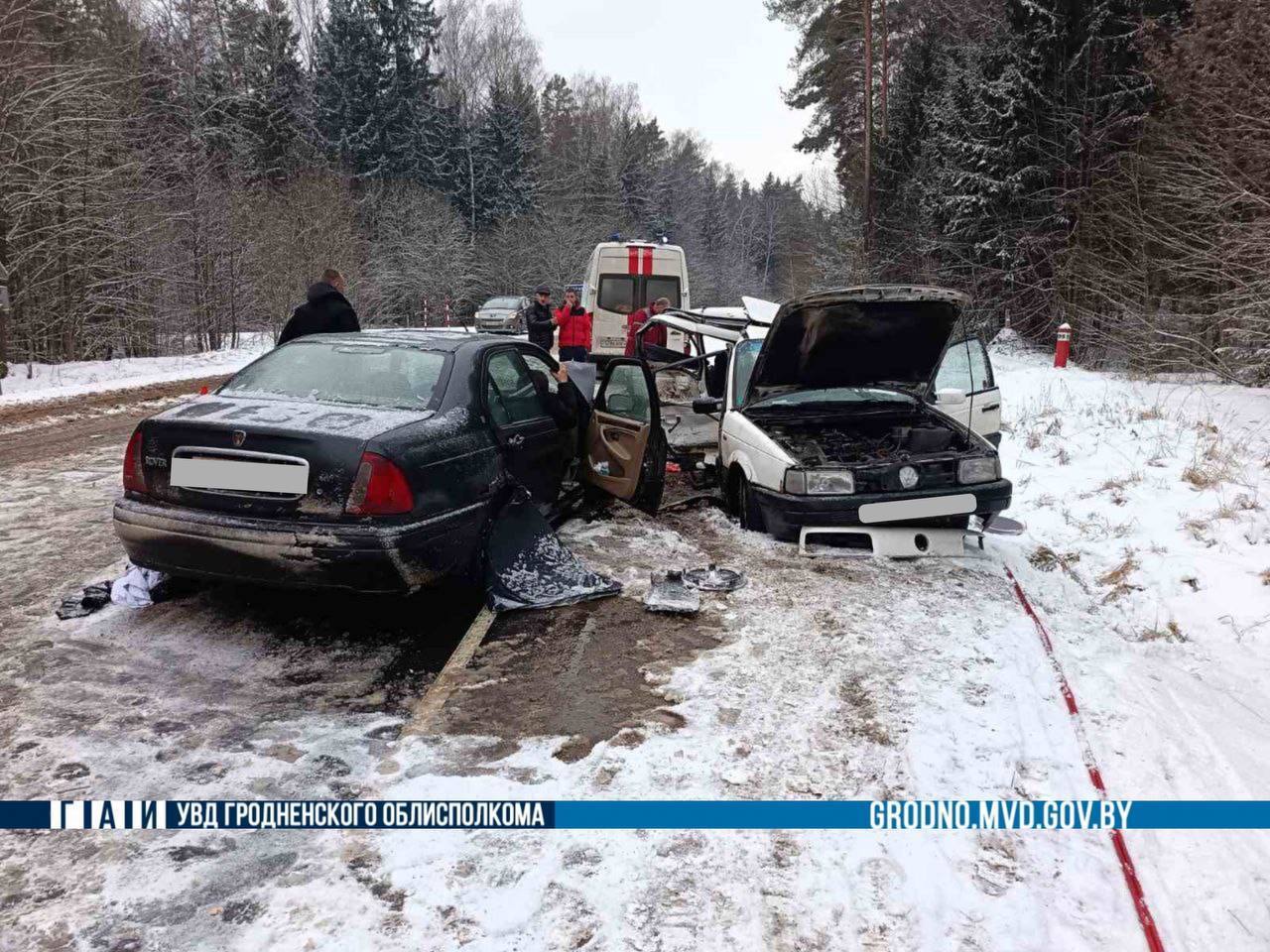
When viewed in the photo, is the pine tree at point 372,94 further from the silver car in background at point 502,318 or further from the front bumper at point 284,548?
the front bumper at point 284,548

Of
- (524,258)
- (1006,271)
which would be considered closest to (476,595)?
(1006,271)

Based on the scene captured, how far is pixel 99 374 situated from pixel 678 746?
16.4m

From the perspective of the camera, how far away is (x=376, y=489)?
3518 millimetres

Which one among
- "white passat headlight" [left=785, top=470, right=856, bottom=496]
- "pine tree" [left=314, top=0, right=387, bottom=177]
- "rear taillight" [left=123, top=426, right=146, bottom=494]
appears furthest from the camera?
"pine tree" [left=314, top=0, right=387, bottom=177]

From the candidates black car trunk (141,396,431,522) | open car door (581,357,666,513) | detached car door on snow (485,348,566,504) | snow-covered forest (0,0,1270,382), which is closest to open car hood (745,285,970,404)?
open car door (581,357,666,513)

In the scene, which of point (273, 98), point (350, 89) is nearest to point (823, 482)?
point (273, 98)

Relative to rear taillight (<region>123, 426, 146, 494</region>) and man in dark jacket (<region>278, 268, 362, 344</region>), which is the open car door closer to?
man in dark jacket (<region>278, 268, 362, 344</region>)

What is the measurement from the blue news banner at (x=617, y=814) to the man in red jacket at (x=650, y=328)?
24.7 feet

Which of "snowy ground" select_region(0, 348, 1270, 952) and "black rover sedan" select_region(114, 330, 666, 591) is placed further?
"black rover sedan" select_region(114, 330, 666, 591)

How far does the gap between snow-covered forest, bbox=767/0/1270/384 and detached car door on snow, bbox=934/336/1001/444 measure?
4021 millimetres

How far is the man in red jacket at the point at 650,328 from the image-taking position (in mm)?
10192

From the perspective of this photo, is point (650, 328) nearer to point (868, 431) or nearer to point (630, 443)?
point (868, 431)

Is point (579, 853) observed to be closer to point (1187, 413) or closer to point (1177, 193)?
point (1187, 413)

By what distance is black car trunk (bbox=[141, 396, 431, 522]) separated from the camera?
352 centimetres
